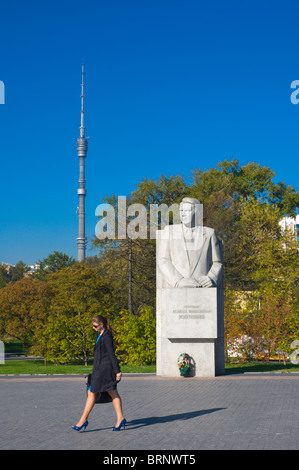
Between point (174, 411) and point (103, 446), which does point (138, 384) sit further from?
point (103, 446)

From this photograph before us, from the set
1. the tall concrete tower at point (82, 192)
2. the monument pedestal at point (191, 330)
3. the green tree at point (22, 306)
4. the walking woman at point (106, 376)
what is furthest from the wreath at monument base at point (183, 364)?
the tall concrete tower at point (82, 192)

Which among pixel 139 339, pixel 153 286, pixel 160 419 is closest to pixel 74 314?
pixel 139 339

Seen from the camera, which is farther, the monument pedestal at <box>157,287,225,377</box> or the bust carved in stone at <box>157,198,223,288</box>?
the bust carved in stone at <box>157,198,223,288</box>

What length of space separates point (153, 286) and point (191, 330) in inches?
877

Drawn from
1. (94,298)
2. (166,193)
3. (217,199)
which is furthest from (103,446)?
(217,199)

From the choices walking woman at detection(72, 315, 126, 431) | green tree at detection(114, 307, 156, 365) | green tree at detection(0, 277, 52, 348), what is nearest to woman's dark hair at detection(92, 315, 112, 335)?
walking woman at detection(72, 315, 126, 431)

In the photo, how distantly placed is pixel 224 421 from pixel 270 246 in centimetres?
3247

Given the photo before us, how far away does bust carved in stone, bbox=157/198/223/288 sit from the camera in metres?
15.9

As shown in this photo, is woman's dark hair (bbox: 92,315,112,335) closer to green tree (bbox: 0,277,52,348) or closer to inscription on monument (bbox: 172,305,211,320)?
inscription on monument (bbox: 172,305,211,320)

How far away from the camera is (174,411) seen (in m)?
10.3

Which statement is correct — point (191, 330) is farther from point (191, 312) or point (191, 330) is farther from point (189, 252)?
point (189, 252)

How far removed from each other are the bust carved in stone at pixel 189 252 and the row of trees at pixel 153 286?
617 centimetres

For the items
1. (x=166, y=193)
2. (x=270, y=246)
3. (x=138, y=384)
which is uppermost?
(x=166, y=193)
